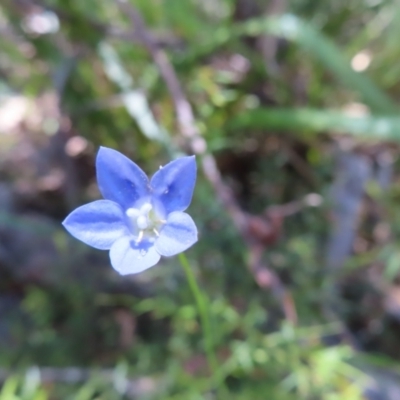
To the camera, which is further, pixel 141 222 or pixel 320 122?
pixel 320 122

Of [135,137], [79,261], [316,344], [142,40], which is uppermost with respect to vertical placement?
[142,40]

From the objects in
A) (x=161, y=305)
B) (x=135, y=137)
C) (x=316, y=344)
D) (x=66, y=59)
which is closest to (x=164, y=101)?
(x=135, y=137)

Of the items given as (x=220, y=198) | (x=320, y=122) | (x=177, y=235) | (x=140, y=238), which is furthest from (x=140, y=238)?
(x=320, y=122)

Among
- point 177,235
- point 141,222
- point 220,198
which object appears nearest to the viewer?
point 177,235

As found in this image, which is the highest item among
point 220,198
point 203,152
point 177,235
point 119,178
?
point 203,152

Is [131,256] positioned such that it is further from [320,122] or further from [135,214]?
[320,122]

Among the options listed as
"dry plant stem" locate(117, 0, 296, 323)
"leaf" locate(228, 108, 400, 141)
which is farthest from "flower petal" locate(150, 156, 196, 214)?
"leaf" locate(228, 108, 400, 141)

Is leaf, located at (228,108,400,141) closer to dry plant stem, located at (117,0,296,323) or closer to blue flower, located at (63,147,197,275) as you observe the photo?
dry plant stem, located at (117,0,296,323)

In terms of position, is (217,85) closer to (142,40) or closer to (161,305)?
(142,40)
